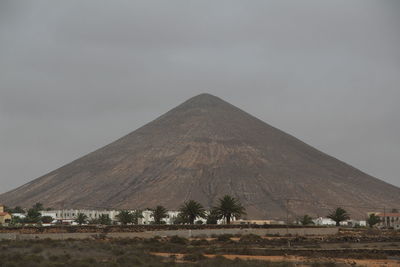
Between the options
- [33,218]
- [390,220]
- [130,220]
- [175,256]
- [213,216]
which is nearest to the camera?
[175,256]

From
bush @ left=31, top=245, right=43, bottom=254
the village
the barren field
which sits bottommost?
the barren field

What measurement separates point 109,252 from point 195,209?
5740 cm

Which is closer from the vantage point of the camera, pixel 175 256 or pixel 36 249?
pixel 175 256

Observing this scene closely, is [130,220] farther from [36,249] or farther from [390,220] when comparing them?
[36,249]

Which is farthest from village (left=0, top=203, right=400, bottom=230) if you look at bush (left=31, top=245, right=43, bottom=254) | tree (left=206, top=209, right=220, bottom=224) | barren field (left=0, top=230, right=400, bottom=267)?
bush (left=31, top=245, right=43, bottom=254)

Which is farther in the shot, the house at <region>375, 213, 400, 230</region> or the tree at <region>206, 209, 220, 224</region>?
the house at <region>375, 213, 400, 230</region>

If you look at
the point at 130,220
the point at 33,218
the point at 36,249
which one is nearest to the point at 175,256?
the point at 36,249

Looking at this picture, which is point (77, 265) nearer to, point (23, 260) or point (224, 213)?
point (23, 260)

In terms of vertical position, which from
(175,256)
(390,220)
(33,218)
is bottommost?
(175,256)

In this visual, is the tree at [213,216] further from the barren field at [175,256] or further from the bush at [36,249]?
the bush at [36,249]

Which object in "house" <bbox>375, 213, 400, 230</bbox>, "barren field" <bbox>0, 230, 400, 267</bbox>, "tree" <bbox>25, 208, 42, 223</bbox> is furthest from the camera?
"house" <bbox>375, 213, 400, 230</bbox>

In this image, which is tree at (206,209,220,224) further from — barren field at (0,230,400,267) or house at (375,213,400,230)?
house at (375,213,400,230)

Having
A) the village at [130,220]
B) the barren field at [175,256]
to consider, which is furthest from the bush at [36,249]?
the village at [130,220]

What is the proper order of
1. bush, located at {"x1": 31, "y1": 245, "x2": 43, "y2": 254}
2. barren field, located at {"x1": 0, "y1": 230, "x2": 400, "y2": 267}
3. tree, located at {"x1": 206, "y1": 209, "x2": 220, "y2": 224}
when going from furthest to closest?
tree, located at {"x1": 206, "y1": 209, "x2": 220, "y2": 224} < bush, located at {"x1": 31, "y1": 245, "x2": 43, "y2": 254} < barren field, located at {"x1": 0, "y1": 230, "x2": 400, "y2": 267}
